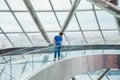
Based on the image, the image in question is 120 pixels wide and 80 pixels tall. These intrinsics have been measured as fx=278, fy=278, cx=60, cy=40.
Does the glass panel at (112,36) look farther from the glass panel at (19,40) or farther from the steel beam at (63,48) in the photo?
the glass panel at (19,40)

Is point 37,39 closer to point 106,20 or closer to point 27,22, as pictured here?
point 27,22

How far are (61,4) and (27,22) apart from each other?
3756mm

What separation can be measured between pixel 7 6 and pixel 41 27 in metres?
3.66

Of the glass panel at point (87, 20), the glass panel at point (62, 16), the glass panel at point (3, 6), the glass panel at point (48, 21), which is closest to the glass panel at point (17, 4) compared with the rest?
the glass panel at point (3, 6)

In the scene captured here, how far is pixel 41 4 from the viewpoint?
24672 millimetres

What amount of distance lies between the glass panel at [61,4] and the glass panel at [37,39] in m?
4.23

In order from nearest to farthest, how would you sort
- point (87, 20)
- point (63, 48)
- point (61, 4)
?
1. point (63, 48)
2. point (61, 4)
3. point (87, 20)

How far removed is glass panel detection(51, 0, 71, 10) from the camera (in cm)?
2444

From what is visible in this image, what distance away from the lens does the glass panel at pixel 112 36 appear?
27.9 metres

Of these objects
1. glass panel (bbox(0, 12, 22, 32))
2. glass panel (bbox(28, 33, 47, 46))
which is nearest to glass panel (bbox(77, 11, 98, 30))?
glass panel (bbox(28, 33, 47, 46))

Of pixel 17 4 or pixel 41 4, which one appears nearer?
pixel 17 4

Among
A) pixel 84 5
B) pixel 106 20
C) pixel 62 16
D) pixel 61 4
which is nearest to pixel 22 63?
pixel 61 4

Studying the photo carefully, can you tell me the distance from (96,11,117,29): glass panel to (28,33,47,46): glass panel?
6.18 meters

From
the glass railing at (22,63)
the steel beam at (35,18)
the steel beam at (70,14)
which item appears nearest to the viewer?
the glass railing at (22,63)
